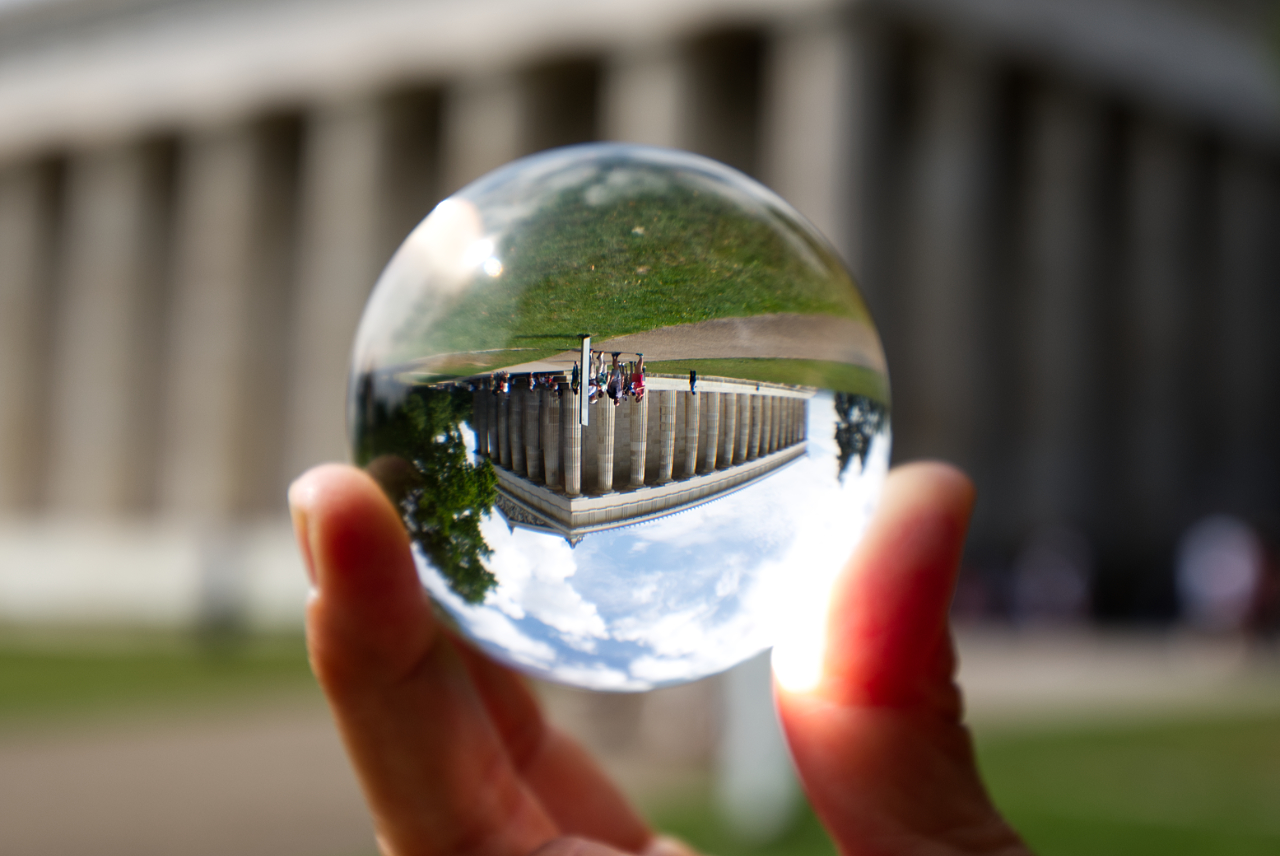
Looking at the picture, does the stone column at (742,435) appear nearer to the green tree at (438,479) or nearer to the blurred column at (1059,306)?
the green tree at (438,479)

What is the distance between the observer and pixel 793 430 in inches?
101

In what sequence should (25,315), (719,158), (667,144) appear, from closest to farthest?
(667,144)
(719,158)
(25,315)

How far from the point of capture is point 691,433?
2445mm

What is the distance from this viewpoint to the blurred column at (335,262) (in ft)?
105

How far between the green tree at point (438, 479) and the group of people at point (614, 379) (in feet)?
0.91

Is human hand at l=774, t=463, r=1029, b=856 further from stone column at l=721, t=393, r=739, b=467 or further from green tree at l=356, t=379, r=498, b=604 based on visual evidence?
green tree at l=356, t=379, r=498, b=604

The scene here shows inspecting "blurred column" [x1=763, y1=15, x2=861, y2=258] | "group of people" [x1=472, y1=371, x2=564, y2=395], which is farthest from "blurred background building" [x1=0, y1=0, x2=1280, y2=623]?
"group of people" [x1=472, y1=371, x2=564, y2=395]

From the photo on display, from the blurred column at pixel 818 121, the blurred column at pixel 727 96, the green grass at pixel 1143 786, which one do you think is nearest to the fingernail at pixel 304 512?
the green grass at pixel 1143 786

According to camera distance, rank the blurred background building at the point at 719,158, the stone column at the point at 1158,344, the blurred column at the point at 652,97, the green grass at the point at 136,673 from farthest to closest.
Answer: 1. the stone column at the point at 1158,344
2. the blurred background building at the point at 719,158
3. the blurred column at the point at 652,97
4. the green grass at the point at 136,673

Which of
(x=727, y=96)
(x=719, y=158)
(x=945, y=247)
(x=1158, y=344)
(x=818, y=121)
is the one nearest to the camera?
(x=818, y=121)

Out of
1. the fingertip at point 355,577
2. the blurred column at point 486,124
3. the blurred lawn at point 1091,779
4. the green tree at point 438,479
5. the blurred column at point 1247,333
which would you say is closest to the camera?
the green tree at point 438,479

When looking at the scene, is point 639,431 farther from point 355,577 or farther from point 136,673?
point 136,673

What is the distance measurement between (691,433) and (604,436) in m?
0.19

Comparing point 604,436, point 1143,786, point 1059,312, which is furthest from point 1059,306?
point 604,436
